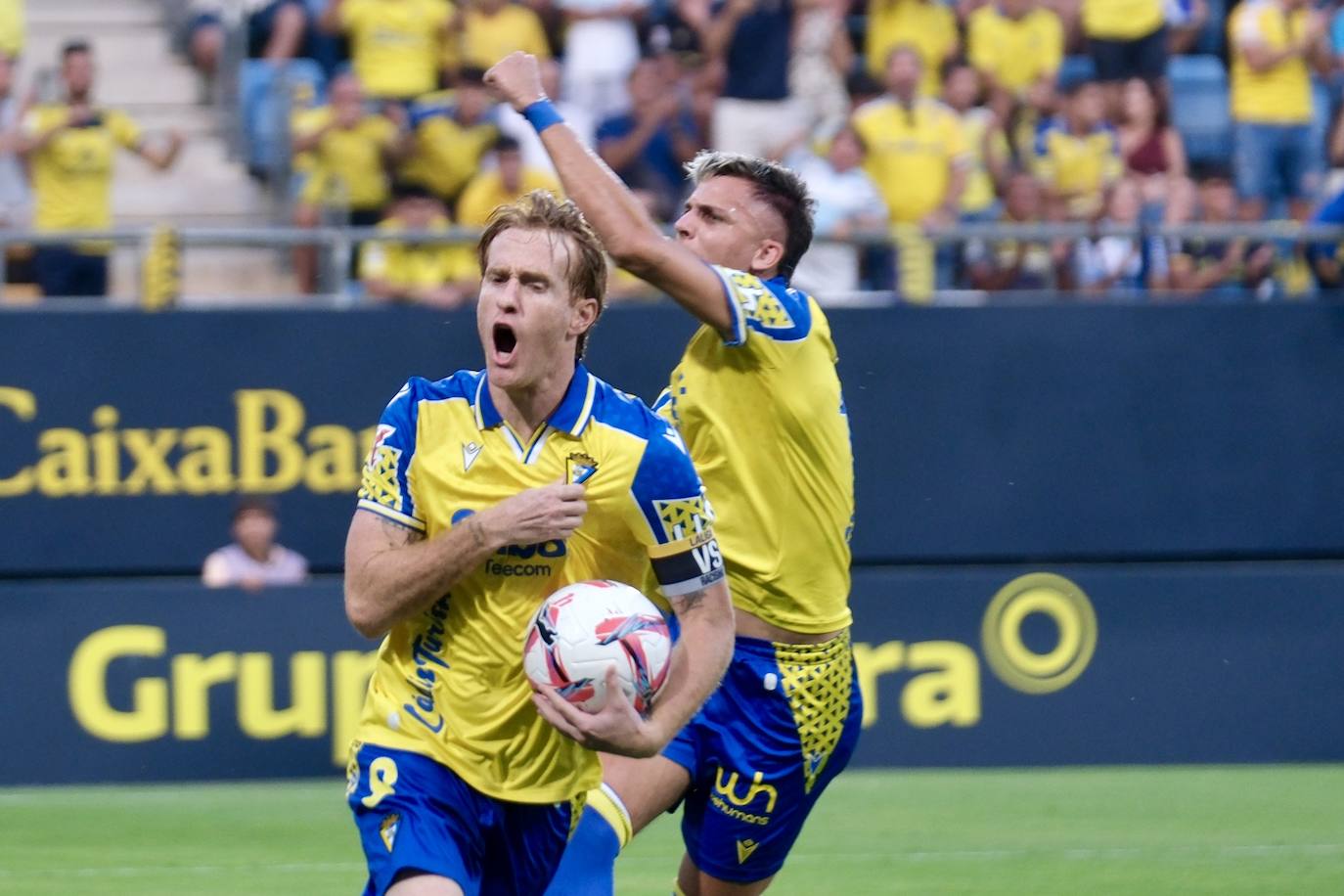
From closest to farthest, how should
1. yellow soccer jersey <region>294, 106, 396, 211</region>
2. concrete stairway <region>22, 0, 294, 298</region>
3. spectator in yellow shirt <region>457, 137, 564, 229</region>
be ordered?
spectator in yellow shirt <region>457, 137, 564, 229</region>, concrete stairway <region>22, 0, 294, 298</region>, yellow soccer jersey <region>294, 106, 396, 211</region>

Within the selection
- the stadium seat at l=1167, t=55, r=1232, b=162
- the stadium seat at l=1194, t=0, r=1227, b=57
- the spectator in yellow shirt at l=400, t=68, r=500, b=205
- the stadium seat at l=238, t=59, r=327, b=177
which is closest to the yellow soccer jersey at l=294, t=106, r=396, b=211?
the spectator in yellow shirt at l=400, t=68, r=500, b=205

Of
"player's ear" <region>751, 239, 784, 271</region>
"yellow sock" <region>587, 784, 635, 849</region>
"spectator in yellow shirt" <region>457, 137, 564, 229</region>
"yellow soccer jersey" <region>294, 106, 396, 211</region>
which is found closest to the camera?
"yellow sock" <region>587, 784, 635, 849</region>

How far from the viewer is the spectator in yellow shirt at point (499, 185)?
11.5m

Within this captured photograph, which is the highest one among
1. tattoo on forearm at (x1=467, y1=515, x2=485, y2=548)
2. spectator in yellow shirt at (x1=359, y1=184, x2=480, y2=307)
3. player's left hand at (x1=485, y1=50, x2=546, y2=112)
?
player's left hand at (x1=485, y1=50, x2=546, y2=112)

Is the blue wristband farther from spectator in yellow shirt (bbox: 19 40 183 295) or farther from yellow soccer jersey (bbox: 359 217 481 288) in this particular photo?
spectator in yellow shirt (bbox: 19 40 183 295)

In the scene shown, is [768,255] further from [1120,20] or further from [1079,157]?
[1120,20]

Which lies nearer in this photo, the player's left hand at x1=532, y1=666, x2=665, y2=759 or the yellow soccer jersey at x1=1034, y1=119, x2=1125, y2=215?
the player's left hand at x1=532, y1=666, x2=665, y2=759

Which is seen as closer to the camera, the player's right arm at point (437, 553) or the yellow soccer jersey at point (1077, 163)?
the player's right arm at point (437, 553)

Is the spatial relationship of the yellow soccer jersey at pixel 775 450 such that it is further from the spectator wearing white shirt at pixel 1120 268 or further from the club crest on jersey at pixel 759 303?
the spectator wearing white shirt at pixel 1120 268

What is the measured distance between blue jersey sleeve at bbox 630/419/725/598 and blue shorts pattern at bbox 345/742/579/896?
562 millimetres

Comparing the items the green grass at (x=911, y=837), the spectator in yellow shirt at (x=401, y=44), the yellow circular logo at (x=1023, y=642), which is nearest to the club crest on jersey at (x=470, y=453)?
the green grass at (x=911, y=837)

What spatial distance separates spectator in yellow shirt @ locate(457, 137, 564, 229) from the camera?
37.9 feet

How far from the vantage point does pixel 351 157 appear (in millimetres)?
11797

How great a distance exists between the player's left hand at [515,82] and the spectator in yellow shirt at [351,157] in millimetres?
6804
